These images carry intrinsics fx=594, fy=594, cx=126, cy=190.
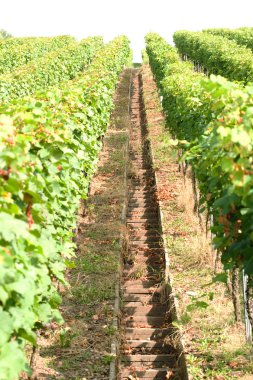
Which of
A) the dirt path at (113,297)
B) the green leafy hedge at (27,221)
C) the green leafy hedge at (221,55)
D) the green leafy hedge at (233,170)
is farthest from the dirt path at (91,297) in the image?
the green leafy hedge at (221,55)

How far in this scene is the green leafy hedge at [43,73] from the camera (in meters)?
23.5

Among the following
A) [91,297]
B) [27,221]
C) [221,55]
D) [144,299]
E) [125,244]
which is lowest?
[144,299]

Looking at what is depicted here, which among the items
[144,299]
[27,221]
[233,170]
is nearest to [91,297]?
[144,299]

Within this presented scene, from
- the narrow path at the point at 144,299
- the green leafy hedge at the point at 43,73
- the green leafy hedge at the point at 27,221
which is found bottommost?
the narrow path at the point at 144,299

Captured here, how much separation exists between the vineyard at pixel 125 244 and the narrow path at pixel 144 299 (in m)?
0.03

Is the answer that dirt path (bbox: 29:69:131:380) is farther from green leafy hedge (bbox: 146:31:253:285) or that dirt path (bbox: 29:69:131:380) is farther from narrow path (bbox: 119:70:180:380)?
green leafy hedge (bbox: 146:31:253:285)

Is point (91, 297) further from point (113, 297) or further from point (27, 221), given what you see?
point (27, 221)

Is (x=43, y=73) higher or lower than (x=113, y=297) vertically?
higher

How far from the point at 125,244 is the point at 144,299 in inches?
94.5

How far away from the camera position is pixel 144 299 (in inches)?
477

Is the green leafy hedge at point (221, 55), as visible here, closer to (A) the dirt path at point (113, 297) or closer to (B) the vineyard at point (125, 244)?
(B) the vineyard at point (125, 244)

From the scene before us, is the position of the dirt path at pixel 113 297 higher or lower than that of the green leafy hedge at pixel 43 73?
lower

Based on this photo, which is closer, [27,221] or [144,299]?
[27,221]

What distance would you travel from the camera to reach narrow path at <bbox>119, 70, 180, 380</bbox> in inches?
394
